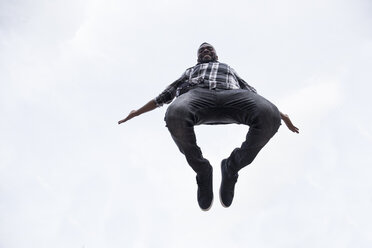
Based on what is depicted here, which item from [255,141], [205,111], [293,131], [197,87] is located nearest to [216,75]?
[197,87]

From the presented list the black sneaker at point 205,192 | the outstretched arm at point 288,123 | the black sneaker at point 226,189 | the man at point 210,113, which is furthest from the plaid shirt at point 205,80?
the black sneaker at point 226,189

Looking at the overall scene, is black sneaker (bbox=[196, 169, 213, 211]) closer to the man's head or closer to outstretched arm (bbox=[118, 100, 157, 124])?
outstretched arm (bbox=[118, 100, 157, 124])

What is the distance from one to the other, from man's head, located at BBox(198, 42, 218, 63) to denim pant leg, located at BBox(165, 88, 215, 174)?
1288mm

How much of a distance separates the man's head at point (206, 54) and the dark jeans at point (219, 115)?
129cm

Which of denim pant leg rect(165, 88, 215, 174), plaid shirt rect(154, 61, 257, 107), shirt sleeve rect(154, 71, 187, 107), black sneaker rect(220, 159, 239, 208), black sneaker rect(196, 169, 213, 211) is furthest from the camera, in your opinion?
black sneaker rect(220, 159, 239, 208)

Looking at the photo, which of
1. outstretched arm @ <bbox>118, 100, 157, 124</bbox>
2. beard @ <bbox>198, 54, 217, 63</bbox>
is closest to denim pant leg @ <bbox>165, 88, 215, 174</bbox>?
outstretched arm @ <bbox>118, 100, 157, 124</bbox>

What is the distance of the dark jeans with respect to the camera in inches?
155

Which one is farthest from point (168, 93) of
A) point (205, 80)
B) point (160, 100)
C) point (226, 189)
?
point (226, 189)

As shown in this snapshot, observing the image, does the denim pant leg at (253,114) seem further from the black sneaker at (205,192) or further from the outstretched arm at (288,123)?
the outstretched arm at (288,123)

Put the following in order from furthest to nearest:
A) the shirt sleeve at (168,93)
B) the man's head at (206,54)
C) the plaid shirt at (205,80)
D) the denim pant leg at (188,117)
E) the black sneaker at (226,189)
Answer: the man's head at (206,54), the black sneaker at (226,189), the shirt sleeve at (168,93), the plaid shirt at (205,80), the denim pant leg at (188,117)

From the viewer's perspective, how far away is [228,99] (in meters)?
4.12

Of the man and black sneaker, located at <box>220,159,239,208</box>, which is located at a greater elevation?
the man

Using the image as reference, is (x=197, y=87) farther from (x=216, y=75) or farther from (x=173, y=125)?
(x=173, y=125)

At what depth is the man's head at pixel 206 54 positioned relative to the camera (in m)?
5.38
